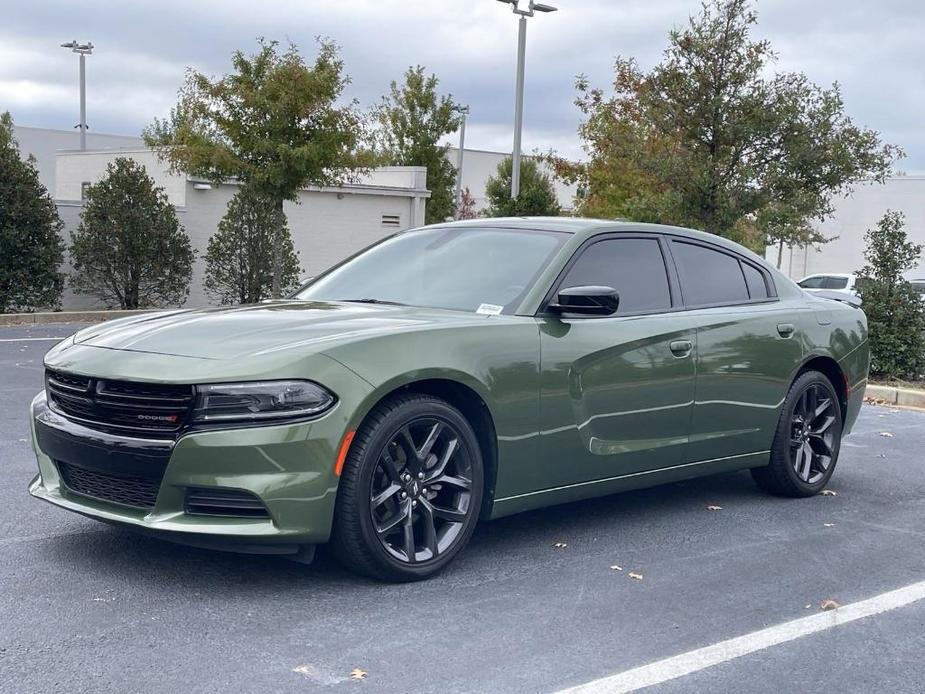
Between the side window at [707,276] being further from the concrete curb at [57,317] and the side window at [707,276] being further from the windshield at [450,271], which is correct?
the concrete curb at [57,317]

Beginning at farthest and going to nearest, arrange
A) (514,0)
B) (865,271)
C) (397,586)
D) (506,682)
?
(514,0) < (865,271) < (397,586) < (506,682)

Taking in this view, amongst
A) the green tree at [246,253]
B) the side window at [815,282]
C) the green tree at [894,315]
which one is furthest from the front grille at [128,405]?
the side window at [815,282]

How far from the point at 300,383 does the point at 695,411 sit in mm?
2416

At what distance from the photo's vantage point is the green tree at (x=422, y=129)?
38.9m

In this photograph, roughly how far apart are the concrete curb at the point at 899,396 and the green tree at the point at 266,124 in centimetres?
1224

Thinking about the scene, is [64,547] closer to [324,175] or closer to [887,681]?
[887,681]

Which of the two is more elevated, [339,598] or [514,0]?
[514,0]

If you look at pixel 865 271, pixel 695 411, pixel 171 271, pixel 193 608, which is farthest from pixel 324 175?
pixel 193 608

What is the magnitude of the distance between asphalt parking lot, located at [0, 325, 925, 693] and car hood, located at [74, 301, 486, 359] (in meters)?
0.94

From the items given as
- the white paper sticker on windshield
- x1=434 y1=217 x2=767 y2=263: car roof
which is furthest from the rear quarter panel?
the white paper sticker on windshield

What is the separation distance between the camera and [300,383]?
4309 millimetres

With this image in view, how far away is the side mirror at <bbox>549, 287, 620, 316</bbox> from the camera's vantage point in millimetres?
5133

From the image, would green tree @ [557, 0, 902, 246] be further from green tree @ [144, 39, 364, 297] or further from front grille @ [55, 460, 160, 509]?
front grille @ [55, 460, 160, 509]

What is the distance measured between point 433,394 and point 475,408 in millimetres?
214
